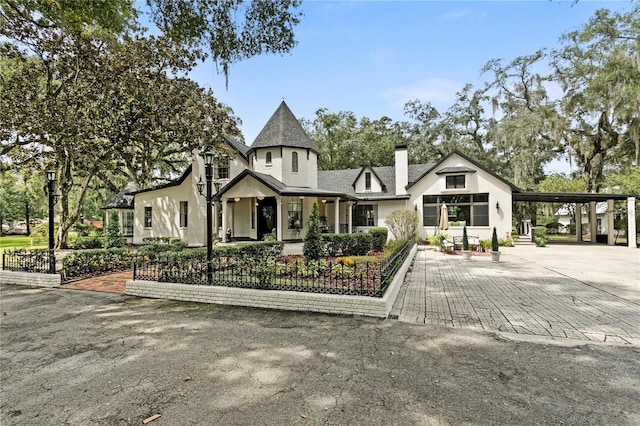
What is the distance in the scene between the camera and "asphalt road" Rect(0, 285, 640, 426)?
306 cm

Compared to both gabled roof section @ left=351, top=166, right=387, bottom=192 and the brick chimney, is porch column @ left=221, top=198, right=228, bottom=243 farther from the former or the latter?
the brick chimney

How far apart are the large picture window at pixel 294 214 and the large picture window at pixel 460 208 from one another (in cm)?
937

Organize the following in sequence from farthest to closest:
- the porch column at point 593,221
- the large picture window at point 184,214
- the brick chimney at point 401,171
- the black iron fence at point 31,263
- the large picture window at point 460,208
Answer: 1. the porch column at point 593,221
2. the brick chimney at point 401,171
3. the large picture window at point 460,208
4. the large picture window at point 184,214
5. the black iron fence at point 31,263

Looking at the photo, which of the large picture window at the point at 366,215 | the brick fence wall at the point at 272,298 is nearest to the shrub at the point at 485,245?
the large picture window at the point at 366,215

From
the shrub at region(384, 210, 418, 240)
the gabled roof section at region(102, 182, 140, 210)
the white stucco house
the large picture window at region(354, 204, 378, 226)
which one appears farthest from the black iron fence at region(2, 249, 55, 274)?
the large picture window at region(354, 204, 378, 226)

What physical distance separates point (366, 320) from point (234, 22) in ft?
22.8

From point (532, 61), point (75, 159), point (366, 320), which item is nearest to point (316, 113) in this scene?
point (532, 61)

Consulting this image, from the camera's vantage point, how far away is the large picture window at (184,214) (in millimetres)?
19422

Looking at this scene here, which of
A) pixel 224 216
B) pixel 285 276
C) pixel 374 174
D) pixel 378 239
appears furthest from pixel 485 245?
pixel 224 216

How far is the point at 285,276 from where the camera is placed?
26.1 ft

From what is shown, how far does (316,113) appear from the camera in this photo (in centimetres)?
3503

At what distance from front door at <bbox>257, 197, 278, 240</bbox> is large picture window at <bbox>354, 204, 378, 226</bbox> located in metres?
7.56

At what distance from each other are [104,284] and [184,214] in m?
10.6

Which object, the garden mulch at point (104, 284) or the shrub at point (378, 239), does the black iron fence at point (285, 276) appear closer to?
the garden mulch at point (104, 284)
